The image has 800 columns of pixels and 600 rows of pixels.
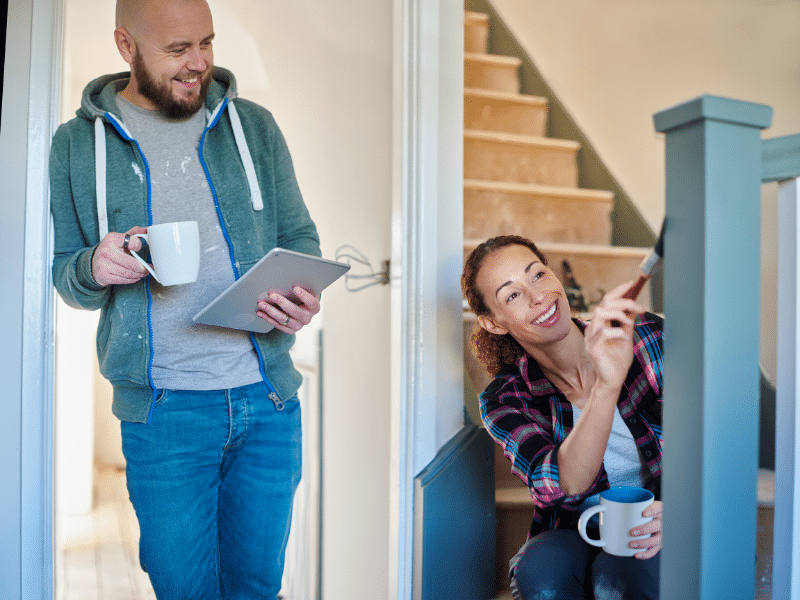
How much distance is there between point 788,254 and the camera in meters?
0.68

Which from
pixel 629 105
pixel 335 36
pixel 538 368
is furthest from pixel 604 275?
pixel 335 36

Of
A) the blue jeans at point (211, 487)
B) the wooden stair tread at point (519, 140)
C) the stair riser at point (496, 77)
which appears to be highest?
the stair riser at point (496, 77)

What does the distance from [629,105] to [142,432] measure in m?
2.04

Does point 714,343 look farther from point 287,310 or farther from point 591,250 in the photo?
point 591,250

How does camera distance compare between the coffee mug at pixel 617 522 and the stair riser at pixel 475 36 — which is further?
the stair riser at pixel 475 36

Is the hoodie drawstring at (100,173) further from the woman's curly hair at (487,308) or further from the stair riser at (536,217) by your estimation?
the stair riser at (536,217)

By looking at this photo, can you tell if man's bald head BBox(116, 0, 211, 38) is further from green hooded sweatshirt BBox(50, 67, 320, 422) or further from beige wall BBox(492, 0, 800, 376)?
beige wall BBox(492, 0, 800, 376)

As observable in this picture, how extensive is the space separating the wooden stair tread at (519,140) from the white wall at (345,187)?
59 cm

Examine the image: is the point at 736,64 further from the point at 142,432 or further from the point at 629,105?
the point at 142,432

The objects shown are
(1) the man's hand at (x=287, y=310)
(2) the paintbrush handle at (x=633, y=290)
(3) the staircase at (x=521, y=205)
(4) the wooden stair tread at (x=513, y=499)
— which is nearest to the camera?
(2) the paintbrush handle at (x=633, y=290)

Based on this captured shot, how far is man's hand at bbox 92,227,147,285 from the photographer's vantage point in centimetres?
102

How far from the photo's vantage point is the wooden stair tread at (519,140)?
7.18 ft

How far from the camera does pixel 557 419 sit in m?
1.19

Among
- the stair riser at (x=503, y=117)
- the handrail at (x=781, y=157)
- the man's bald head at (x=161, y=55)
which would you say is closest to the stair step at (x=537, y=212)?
the stair riser at (x=503, y=117)
